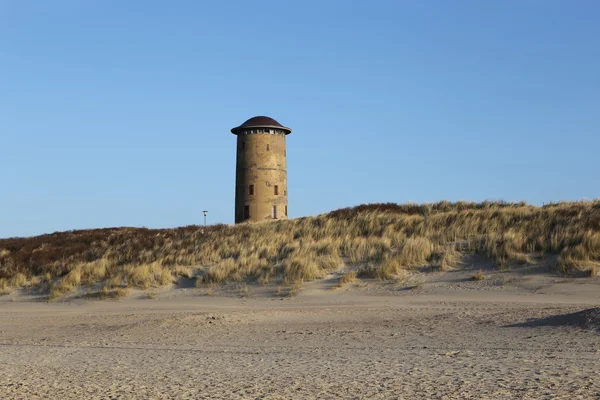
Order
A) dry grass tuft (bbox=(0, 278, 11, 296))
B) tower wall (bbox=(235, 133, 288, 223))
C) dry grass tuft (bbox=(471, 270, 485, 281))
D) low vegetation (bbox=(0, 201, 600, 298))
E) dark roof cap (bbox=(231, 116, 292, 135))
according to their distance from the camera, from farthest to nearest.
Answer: dark roof cap (bbox=(231, 116, 292, 135))
tower wall (bbox=(235, 133, 288, 223))
dry grass tuft (bbox=(0, 278, 11, 296))
low vegetation (bbox=(0, 201, 600, 298))
dry grass tuft (bbox=(471, 270, 485, 281))

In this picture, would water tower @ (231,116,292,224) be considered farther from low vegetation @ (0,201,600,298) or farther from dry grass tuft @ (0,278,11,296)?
dry grass tuft @ (0,278,11,296)

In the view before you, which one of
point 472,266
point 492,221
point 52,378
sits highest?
point 492,221

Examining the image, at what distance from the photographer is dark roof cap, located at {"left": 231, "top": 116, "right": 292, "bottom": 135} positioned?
4922 cm

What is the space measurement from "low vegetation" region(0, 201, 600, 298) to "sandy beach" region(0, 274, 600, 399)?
1.57m

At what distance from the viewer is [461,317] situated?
11.5 m

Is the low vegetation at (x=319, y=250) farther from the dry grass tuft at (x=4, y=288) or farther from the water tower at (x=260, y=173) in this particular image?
the water tower at (x=260, y=173)

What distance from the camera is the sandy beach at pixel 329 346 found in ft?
21.4

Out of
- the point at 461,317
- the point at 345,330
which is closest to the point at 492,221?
the point at 461,317

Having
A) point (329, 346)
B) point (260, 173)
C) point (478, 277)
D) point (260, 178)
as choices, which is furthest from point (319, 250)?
point (260, 173)

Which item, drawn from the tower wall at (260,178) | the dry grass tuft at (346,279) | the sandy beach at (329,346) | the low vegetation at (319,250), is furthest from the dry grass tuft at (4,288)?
the tower wall at (260,178)

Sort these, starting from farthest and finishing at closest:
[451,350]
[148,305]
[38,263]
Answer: [38,263]
[148,305]
[451,350]

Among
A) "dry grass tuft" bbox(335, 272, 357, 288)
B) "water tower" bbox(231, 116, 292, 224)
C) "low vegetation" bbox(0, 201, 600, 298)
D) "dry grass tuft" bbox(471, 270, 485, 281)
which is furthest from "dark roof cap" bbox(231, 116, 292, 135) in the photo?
"dry grass tuft" bbox(471, 270, 485, 281)

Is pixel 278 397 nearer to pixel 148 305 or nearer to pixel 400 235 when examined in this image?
pixel 148 305

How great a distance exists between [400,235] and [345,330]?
10.6 m
